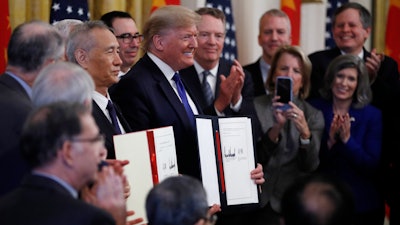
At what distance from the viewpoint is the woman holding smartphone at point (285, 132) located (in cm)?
606

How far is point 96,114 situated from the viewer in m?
4.32

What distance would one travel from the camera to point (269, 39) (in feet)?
23.5

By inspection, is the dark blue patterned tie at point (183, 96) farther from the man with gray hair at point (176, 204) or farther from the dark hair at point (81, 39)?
the man with gray hair at point (176, 204)

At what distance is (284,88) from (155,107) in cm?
154

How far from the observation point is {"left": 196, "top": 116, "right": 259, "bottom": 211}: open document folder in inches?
192

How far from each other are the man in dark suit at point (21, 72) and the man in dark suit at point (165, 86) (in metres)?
0.98

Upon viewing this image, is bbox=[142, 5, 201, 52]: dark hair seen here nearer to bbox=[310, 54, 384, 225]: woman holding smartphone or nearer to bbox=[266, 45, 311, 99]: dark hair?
bbox=[266, 45, 311, 99]: dark hair

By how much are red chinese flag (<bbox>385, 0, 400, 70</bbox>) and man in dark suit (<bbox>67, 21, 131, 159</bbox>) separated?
503 centimetres

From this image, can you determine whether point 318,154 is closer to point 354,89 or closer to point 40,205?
point 354,89

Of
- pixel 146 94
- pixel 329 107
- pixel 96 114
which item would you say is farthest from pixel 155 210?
pixel 329 107

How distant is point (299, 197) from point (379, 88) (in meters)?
3.89

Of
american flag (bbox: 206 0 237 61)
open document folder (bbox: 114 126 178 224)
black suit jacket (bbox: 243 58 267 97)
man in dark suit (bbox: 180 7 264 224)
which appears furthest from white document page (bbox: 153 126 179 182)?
american flag (bbox: 206 0 237 61)

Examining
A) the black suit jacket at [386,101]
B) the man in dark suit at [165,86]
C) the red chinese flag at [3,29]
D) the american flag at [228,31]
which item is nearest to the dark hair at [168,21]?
the man in dark suit at [165,86]

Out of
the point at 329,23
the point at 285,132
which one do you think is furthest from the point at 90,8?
the point at 329,23
